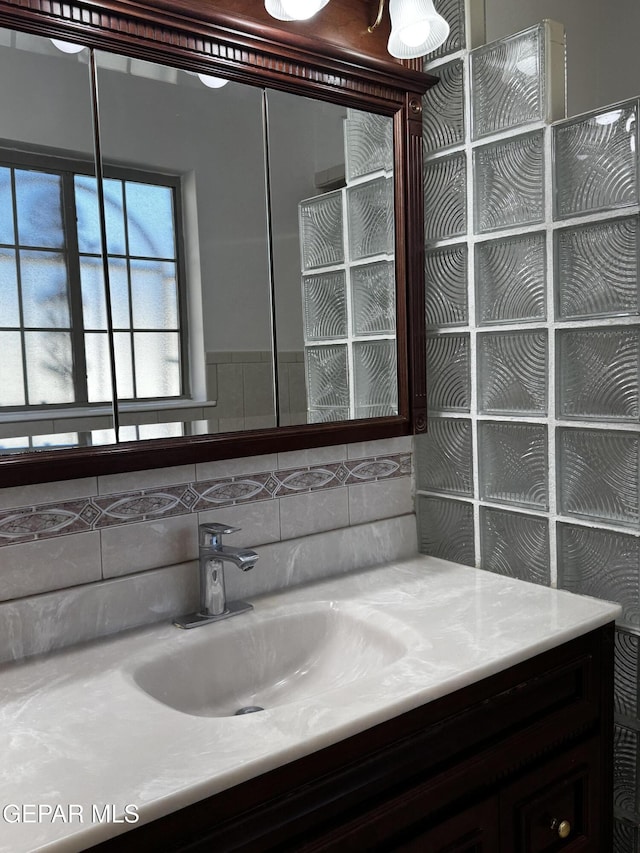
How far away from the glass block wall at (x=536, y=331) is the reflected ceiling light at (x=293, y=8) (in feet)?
1.28

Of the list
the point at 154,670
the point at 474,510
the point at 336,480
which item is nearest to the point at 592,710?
the point at 474,510

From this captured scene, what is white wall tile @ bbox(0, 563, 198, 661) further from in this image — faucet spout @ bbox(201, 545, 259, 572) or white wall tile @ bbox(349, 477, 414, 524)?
white wall tile @ bbox(349, 477, 414, 524)

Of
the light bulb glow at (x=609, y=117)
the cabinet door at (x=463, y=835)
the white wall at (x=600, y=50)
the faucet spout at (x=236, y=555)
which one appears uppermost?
the white wall at (x=600, y=50)

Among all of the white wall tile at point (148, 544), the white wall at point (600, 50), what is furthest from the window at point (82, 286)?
the white wall at point (600, 50)

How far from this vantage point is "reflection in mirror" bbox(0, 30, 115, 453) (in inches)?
46.6

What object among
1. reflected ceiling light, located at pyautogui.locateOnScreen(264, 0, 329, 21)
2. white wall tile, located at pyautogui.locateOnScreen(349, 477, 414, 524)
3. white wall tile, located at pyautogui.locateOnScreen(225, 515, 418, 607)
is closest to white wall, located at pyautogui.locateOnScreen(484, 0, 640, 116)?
reflected ceiling light, located at pyautogui.locateOnScreen(264, 0, 329, 21)

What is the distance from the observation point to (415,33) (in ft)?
4.88

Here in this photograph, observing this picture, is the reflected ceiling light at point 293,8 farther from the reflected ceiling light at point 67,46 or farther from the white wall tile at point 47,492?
the white wall tile at point 47,492

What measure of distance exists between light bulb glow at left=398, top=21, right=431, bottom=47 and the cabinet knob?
1.50 m

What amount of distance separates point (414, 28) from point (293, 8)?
0.85ft

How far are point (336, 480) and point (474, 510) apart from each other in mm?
320

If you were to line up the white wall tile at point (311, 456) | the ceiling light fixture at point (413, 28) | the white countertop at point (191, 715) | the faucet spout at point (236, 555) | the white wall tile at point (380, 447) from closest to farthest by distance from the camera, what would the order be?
the white countertop at point (191, 715), the faucet spout at point (236, 555), the ceiling light fixture at point (413, 28), the white wall tile at point (311, 456), the white wall tile at point (380, 447)

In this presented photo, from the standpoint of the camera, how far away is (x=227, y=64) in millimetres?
1399

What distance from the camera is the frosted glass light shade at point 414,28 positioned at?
1462 millimetres
